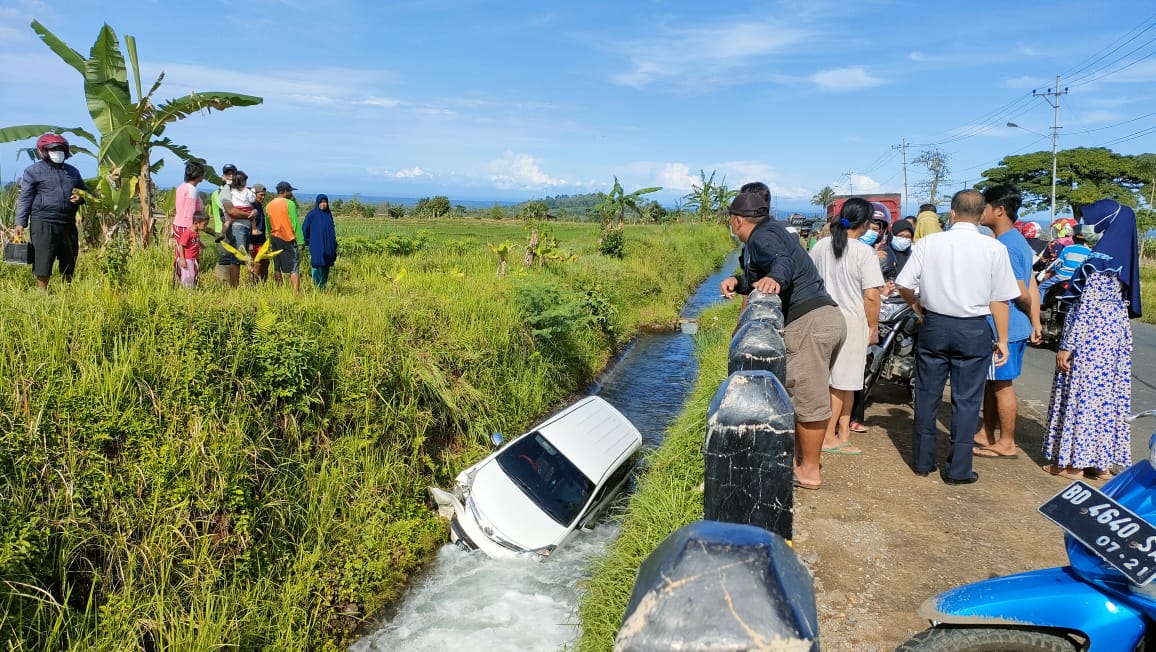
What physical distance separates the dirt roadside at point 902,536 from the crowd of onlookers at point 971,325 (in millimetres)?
206

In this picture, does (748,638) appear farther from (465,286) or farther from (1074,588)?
(465,286)

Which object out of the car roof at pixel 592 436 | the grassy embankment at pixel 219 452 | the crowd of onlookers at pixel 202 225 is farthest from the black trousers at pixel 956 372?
the crowd of onlookers at pixel 202 225

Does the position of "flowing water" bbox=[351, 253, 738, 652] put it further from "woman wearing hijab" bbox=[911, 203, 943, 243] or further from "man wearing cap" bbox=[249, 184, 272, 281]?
"man wearing cap" bbox=[249, 184, 272, 281]

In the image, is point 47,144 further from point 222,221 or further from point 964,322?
point 964,322

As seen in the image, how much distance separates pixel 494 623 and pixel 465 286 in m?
5.37

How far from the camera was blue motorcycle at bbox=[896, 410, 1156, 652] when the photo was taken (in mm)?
2078

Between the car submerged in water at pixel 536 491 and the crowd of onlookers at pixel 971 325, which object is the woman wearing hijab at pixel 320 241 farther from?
the crowd of onlookers at pixel 971 325

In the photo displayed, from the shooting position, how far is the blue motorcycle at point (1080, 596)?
2078mm

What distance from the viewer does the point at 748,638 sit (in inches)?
34.8

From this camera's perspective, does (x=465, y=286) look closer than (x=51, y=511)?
No

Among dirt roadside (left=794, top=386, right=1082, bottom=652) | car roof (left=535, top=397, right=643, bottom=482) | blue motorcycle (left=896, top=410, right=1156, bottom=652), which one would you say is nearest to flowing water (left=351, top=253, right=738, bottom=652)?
car roof (left=535, top=397, right=643, bottom=482)

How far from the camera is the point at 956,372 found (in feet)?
14.4

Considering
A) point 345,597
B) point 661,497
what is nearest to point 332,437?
point 345,597

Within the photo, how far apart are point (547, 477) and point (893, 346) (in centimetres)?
341
